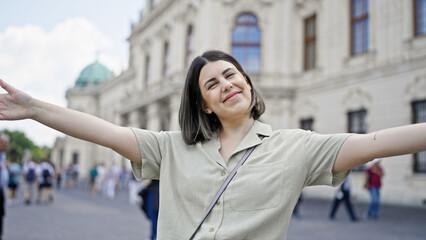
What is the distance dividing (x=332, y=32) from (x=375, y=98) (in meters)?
4.25

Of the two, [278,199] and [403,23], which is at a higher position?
[403,23]

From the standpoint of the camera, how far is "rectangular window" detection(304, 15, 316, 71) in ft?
69.5

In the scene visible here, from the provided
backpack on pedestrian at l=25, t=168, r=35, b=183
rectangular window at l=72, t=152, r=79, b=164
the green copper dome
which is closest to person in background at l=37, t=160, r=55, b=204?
backpack on pedestrian at l=25, t=168, r=35, b=183

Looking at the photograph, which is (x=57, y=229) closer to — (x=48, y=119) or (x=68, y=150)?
(x=48, y=119)

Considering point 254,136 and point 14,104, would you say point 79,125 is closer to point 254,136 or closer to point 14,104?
point 14,104

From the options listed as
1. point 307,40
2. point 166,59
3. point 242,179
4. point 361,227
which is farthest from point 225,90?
point 166,59

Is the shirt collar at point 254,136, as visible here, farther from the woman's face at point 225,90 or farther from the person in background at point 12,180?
the person in background at point 12,180

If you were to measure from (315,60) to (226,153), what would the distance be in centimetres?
1997

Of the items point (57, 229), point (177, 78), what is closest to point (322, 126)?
point (177, 78)

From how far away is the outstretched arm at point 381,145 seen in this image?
1.49m

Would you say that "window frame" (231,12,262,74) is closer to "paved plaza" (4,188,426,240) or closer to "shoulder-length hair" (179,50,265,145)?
"paved plaza" (4,188,426,240)

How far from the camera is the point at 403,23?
15.8m

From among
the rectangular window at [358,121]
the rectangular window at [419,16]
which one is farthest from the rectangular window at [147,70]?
the rectangular window at [419,16]

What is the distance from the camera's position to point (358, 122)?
17781 millimetres
